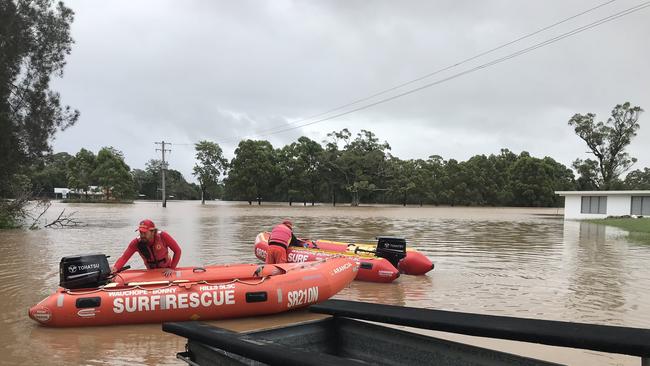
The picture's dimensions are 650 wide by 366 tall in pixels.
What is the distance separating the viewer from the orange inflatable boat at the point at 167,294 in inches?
271

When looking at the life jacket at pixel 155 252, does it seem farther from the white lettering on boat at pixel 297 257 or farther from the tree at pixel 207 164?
the tree at pixel 207 164

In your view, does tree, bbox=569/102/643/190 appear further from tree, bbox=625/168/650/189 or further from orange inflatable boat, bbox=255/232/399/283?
orange inflatable boat, bbox=255/232/399/283

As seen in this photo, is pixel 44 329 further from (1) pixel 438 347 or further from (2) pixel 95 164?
(2) pixel 95 164

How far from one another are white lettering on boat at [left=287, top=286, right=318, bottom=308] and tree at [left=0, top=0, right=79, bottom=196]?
21.0m

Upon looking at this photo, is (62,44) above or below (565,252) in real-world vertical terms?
above

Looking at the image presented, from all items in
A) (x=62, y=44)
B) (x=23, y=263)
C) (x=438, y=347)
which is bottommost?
(x=23, y=263)

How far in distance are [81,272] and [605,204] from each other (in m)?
37.7

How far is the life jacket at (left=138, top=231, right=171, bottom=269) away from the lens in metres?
8.09

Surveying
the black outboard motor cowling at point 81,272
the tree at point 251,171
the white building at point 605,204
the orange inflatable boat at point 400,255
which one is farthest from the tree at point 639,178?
the black outboard motor cowling at point 81,272

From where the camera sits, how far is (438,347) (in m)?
3.07

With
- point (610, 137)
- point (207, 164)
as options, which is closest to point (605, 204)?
point (610, 137)

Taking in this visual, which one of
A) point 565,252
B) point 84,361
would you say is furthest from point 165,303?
point 565,252

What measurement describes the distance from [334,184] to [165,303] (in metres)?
62.0

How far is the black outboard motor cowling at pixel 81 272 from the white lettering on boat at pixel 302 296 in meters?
2.77
